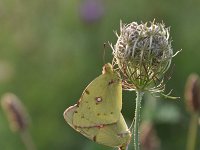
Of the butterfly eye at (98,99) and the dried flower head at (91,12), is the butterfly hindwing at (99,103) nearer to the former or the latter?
the butterfly eye at (98,99)

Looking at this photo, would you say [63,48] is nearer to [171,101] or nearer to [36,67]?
[36,67]

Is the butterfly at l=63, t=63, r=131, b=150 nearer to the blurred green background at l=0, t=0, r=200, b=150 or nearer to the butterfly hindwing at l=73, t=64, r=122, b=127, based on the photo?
the butterfly hindwing at l=73, t=64, r=122, b=127

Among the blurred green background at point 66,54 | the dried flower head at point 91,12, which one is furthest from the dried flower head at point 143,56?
the dried flower head at point 91,12

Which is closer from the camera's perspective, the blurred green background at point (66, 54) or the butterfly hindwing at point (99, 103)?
the butterfly hindwing at point (99, 103)

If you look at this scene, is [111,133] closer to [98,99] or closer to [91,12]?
[98,99]

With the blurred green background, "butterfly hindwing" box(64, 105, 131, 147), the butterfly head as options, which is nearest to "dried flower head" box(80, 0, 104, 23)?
the blurred green background

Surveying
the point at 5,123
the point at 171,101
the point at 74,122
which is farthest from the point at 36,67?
the point at 74,122
